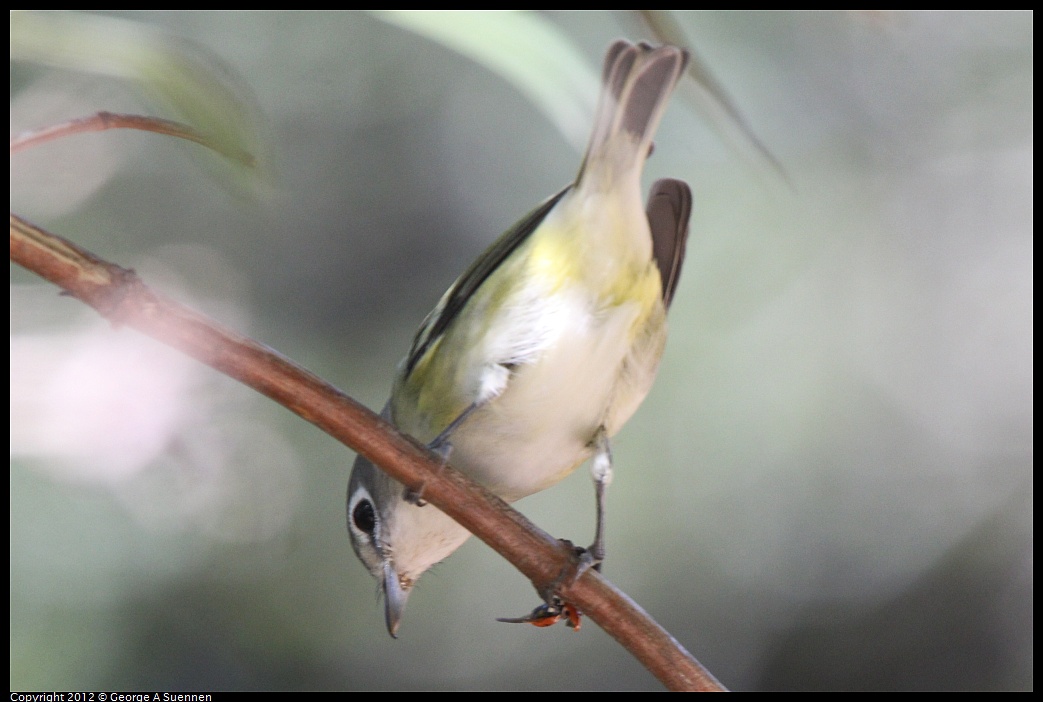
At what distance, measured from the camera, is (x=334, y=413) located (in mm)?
850

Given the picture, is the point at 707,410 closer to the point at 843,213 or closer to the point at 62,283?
the point at 843,213

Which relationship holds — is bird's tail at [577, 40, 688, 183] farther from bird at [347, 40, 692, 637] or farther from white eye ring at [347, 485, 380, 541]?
white eye ring at [347, 485, 380, 541]

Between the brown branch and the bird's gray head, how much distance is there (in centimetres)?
33

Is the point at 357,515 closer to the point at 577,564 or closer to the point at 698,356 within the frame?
the point at 577,564

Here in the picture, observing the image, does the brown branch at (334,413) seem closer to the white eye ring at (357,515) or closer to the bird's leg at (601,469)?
the bird's leg at (601,469)

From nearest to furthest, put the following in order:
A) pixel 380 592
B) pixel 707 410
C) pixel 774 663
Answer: pixel 380 592, pixel 774 663, pixel 707 410

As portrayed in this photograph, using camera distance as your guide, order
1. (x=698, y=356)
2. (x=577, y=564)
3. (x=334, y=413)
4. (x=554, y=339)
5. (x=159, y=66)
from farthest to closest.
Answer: (x=698, y=356) < (x=554, y=339) < (x=577, y=564) < (x=334, y=413) < (x=159, y=66)

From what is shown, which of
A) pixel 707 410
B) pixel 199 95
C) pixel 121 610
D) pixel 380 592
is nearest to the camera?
pixel 199 95

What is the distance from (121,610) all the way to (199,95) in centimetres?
200

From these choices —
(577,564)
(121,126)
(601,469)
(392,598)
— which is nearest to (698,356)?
(601,469)

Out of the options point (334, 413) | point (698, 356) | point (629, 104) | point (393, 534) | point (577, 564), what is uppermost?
point (698, 356)

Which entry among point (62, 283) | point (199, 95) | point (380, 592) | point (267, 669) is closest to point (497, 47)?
point (199, 95)

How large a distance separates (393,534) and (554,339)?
0.41m

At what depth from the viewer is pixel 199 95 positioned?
2.06 feet
